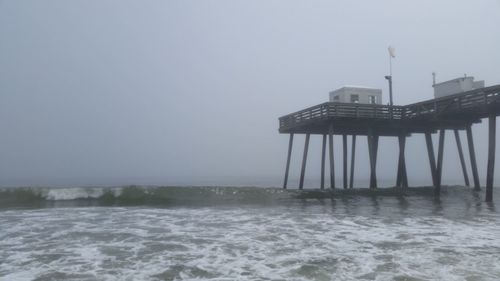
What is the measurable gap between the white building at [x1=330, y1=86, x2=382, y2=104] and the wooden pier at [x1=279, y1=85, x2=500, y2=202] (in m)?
2.22

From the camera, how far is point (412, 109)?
2422 centimetres

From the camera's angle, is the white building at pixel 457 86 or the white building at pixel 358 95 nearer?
the white building at pixel 457 86

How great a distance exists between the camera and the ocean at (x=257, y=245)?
6832mm

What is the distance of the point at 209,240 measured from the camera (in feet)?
33.1

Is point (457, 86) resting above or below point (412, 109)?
above

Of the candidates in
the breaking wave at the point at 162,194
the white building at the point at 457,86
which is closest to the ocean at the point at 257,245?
the breaking wave at the point at 162,194

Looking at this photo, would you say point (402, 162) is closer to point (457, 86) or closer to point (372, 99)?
point (372, 99)

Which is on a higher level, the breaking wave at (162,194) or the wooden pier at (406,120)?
the wooden pier at (406,120)

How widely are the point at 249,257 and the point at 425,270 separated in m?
3.48

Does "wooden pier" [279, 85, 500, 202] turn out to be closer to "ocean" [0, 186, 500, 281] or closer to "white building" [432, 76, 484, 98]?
"white building" [432, 76, 484, 98]

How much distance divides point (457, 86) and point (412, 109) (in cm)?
410

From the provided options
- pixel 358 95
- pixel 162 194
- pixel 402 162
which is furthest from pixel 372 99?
pixel 162 194

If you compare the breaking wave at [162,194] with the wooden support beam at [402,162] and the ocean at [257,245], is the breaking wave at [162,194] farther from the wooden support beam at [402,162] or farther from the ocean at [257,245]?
the ocean at [257,245]

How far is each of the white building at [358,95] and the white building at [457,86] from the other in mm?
4234
